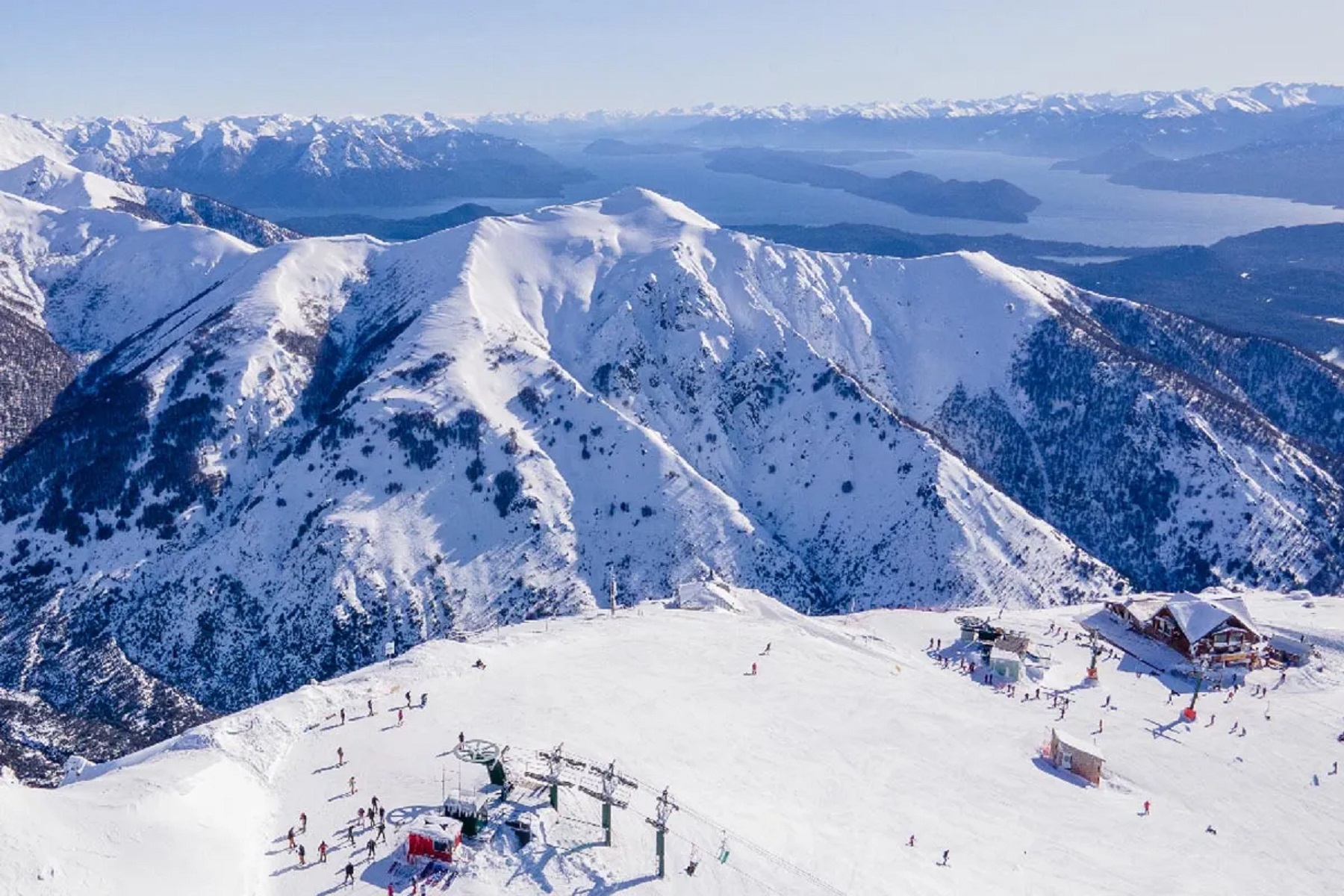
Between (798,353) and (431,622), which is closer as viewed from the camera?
(431,622)

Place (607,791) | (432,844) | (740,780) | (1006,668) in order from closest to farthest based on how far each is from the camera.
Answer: (432,844), (607,791), (740,780), (1006,668)

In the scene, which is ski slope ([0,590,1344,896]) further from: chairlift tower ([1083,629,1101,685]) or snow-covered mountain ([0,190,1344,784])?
snow-covered mountain ([0,190,1344,784])

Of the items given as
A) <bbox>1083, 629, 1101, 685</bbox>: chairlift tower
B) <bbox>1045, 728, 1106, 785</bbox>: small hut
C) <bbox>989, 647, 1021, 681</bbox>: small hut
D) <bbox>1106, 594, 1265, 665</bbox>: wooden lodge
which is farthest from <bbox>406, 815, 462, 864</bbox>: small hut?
<bbox>1106, 594, 1265, 665</bbox>: wooden lodge

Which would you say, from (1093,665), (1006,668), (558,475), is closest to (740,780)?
(1006,668)

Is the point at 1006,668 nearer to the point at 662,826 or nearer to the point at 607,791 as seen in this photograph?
the point at 662,826

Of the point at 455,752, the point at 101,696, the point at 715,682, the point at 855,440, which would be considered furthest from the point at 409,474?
the point at 455,752

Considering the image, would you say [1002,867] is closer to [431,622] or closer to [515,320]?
[431,622]

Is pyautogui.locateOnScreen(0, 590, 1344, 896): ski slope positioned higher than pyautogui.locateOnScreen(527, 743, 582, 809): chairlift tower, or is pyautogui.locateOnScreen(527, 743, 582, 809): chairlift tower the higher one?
pyautogui.locateOnScreen(527, 743, 582, 809): chairlift tower
